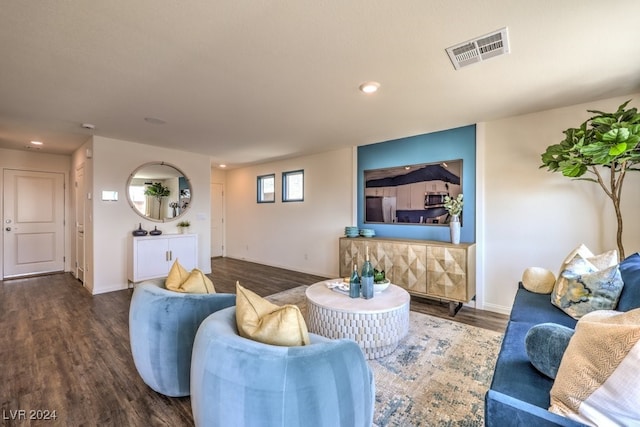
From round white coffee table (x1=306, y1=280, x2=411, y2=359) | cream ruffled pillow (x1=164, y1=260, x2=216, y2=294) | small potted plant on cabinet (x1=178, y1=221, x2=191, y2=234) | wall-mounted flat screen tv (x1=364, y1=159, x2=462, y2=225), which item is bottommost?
round white coffee table (x1=306, y1=280, x2=411, y2=359)

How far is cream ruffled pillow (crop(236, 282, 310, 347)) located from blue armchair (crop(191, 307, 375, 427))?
80 mm

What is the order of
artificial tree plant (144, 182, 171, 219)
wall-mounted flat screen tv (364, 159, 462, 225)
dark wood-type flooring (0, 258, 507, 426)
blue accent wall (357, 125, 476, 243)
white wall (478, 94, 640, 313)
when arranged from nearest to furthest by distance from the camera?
dark wood-type flooring (0, 258, 507, 426), white wall (478, 94, 640, 313), blue accent wall (357, 125, 476, 243), wall-mounted flat screen tv (364, 159, 462, 225), artificial tree plant (144, 182, 171, 219)

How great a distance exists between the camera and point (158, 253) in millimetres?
4582

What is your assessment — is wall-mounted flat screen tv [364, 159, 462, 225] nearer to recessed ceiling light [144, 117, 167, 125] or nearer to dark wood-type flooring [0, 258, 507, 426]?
dark wood-type flooring [0, 258, 507, 426]

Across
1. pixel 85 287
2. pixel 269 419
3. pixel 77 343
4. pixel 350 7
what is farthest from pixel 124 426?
pixel 85 287

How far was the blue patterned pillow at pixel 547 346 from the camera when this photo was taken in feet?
3.91

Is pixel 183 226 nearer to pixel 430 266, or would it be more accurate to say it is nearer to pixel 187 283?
pixel 187 283

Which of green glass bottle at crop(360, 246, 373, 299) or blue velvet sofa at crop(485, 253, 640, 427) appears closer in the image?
blue velvet sofa at crop(485, 253, 640, 427)

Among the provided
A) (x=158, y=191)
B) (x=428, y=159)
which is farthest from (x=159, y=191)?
(x=428, y=159)

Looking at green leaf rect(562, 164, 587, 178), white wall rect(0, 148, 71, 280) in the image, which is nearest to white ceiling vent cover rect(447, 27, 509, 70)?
green leaf rect(562, 164, 587, 178)

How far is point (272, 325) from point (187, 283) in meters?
1.10

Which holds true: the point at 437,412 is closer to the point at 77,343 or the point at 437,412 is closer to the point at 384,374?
the point at 384,374

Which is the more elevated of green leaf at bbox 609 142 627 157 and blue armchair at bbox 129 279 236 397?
green leaf at bbox 609 142 627 157

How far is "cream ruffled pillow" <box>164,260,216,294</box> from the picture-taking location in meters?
1.97
